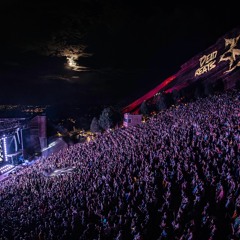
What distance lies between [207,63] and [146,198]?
4536cm

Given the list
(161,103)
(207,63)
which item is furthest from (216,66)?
(161,103)

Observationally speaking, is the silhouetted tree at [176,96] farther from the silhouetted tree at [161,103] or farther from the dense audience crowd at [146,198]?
the dense audience crowd at [146,198]

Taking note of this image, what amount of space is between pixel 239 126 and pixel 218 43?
1531 inches

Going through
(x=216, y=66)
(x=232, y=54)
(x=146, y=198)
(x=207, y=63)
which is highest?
(x=207, y=63)

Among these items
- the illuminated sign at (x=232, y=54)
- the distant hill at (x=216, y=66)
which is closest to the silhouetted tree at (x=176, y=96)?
the distant hill at (x=216, y=66)

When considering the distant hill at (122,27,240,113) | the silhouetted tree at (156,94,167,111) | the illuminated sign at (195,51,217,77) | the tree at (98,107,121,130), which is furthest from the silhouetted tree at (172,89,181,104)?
the illuminated sign at (195,51,217,77)

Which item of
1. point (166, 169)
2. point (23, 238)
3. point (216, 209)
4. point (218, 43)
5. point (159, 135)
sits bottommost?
point (23, 238)

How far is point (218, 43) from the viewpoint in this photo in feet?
155

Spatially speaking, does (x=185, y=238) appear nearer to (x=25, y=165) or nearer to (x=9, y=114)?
(x=25, y=165)

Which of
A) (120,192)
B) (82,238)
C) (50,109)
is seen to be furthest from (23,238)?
(50,109)

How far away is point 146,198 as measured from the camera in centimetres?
823

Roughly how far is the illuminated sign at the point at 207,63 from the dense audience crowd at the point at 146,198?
35.0 meters

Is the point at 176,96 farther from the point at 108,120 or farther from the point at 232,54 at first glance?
the point at 108,120

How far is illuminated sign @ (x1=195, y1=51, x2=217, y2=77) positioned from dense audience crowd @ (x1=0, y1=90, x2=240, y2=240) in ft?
115
